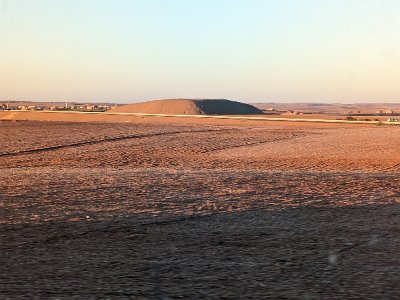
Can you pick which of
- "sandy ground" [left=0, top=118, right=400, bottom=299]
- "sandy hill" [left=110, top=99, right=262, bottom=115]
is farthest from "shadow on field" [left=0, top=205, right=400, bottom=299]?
"sandy hill" [left=110, top=99, right=262, bottom=115]

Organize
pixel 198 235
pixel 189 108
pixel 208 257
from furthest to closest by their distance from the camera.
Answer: pixel 189 108 < pixel 198 235 < pixel 208 257

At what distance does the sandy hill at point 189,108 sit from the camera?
15538 cm

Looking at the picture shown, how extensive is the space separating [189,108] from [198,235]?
482 ft

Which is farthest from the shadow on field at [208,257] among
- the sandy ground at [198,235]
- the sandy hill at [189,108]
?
the sandy hill at [189,108]

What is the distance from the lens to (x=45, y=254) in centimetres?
920

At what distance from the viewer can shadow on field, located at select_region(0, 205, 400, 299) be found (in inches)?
294

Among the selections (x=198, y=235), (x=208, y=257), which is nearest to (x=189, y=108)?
(x=198, y=235)

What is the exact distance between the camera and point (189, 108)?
6181 inches

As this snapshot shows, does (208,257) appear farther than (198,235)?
No

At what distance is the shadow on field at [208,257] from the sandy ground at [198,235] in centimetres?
2

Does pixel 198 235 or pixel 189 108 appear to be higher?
pixel 189 108

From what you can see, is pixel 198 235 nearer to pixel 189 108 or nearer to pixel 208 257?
pixel 208 257

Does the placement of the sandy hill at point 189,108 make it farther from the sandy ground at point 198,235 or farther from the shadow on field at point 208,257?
the shadow on field at point 208,257

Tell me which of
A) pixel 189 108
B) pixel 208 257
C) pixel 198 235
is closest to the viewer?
pixel 208 257
